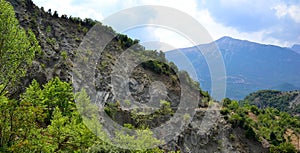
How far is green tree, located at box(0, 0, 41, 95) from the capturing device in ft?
38.0

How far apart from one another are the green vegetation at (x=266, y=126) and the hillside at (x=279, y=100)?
43.6m

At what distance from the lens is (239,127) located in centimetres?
4456

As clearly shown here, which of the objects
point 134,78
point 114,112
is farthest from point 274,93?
point 114,112

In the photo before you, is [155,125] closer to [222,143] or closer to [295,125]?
[222,143]

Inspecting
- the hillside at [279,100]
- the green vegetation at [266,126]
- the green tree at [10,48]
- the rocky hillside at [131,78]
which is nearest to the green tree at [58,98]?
the rocky hillside at [131,78]

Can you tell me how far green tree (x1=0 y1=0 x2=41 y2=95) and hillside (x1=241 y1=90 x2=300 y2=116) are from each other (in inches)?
3867

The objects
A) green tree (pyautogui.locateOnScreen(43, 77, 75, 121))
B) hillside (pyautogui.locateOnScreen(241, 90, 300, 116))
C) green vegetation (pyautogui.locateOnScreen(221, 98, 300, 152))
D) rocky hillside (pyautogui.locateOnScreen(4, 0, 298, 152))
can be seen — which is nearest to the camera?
green tree (pyautogui.locateOnScreen(43, 77, 75, 121))

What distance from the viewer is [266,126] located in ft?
174

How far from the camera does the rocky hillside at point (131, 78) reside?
35469 mm

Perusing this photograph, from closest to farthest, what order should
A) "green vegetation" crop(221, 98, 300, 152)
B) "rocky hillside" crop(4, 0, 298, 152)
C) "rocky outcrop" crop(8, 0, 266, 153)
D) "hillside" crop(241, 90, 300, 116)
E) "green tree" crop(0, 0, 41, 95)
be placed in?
"green tree" crop(0, 0, 41, 95) < "rocky hillside" crop(4, 0, 298, 152) < "rocky outcrop" crop(8, 0, 266, 153) < "green vegetation" crop(221, 98, 300, 152) < "hillside" crop(241, 90, 300, 116)

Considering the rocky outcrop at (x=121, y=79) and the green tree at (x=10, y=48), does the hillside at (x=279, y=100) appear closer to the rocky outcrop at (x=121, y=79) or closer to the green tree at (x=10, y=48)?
the rocky outcrop at (x=121, y=79)

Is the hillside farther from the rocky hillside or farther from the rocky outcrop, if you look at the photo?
the rocky outcrop

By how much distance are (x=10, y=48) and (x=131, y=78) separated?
32.5 metres

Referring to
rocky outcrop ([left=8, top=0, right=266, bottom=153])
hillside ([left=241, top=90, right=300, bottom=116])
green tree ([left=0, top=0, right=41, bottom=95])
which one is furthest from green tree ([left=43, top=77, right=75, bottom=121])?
hillside ([left=241, top=90, right=300, bottom=116])
